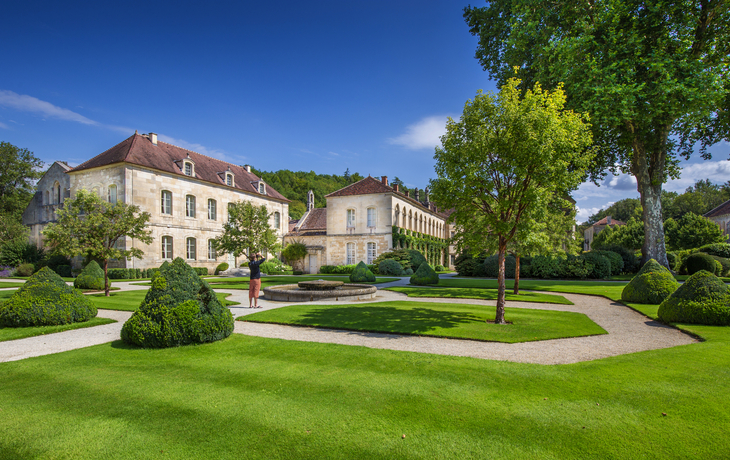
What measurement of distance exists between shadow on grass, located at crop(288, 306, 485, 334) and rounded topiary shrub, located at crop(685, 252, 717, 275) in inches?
987

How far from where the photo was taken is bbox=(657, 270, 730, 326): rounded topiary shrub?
8.98m

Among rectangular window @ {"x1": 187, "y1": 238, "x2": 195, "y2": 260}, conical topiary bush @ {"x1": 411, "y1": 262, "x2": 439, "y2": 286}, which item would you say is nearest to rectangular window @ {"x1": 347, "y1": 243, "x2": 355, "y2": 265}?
rectangular window @ {"x1": 187, "y1": 238, "x2": 195, "y2": 260}

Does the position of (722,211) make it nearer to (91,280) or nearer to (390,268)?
(390,268)

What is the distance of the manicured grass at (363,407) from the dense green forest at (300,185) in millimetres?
66977

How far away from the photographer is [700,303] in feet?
30.3

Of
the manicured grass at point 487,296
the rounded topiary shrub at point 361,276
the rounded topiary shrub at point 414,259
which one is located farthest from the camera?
the rounded topiary shrub at point 414,259

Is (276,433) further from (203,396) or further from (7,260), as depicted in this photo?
(7,260)

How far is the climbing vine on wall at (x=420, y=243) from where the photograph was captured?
132ft

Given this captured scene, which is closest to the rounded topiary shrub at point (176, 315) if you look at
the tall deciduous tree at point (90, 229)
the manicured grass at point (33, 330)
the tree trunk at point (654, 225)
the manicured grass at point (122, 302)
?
the manicured grass at point (33, 330)

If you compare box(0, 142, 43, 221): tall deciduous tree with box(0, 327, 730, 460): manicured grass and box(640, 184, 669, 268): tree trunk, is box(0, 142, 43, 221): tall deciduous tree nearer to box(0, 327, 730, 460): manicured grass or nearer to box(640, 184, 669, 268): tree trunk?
box(0, 327, 730, 460): manicured grass

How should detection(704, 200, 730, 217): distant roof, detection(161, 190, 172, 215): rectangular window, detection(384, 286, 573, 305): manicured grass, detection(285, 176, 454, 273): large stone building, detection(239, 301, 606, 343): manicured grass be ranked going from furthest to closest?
detection(704, 200, 730, 217): distant roof → detection(285, 176, 454, 273): large stone building → detection(161, 190, 172, 215): rectangular window → detection(384, 286, 573, 305): manicured grass → detection(239, 301, 606, 343): manicured grass

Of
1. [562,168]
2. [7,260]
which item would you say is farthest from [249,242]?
[7,260]

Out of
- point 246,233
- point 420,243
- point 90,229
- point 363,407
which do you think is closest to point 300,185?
point 420,243

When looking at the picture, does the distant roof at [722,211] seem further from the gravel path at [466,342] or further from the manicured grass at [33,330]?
the manicured grass at [33,330]
